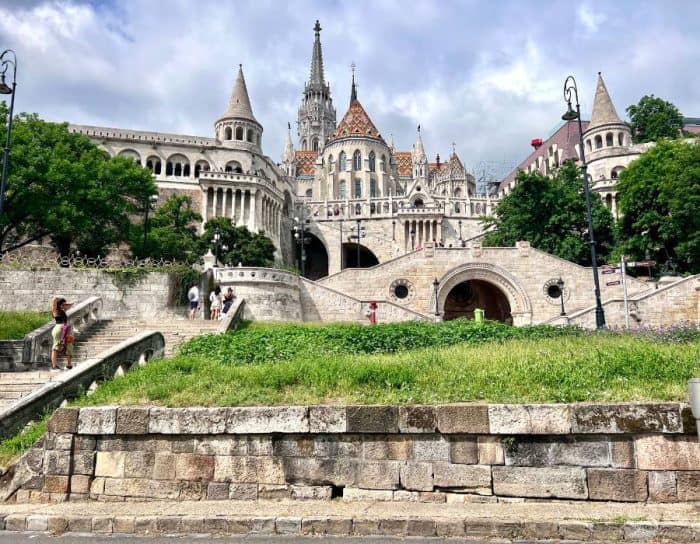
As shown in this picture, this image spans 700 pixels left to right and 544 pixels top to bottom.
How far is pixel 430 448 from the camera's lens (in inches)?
212

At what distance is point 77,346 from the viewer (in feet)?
50.4

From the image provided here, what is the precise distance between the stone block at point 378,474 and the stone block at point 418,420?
1.33ft

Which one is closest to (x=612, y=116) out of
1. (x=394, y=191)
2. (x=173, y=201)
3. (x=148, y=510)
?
(x=394, y=191)

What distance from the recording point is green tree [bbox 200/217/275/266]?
41.7 metres

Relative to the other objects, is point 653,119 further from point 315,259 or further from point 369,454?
point 369,454

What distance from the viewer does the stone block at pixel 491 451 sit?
5.26 metres

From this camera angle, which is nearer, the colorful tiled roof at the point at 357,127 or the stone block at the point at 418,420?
the stone block at the point at 418,420

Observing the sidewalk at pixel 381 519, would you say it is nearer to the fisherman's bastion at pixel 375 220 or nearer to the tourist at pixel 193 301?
the tourist at pixel 193 301

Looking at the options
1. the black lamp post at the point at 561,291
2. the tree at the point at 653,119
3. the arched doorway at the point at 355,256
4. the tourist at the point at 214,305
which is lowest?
the tourist at the point at 214,305

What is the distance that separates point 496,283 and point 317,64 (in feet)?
295

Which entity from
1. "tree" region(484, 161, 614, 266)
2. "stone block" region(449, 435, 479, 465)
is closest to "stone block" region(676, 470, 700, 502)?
"stone block" region(449, 435, 479, 465)

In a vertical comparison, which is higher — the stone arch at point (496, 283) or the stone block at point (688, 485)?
the stone arch at point (496, 283)

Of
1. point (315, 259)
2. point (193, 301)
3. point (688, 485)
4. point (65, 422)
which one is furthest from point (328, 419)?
point (315, 259)

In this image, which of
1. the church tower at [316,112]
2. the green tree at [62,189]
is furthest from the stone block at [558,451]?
the church tower at [316,112]
